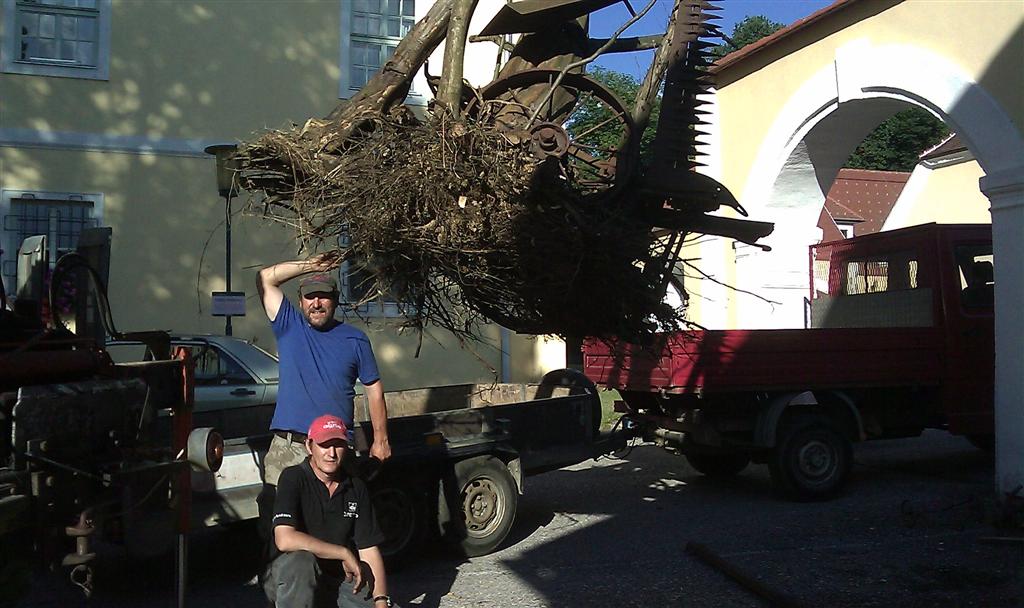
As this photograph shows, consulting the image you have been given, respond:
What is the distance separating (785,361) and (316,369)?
4806 millimetres

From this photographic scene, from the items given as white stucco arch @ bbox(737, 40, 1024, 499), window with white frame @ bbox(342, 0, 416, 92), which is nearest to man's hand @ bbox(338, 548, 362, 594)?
white stucco arch @ bbox(737, 40, 1024, 499)

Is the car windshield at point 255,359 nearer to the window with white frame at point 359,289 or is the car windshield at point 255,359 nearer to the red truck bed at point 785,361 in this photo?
the red truck bed at point 785,361

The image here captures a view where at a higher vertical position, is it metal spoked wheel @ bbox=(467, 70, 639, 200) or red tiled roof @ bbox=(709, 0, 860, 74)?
red tiled roof @ bbox=(709, 0, 860, 74)

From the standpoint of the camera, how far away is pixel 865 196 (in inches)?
1300

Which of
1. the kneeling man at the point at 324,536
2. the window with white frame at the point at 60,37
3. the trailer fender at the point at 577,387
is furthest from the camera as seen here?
the window with white frame at the point at 60,37

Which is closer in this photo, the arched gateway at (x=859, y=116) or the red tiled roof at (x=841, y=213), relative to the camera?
the arched gateway at (x=859, y=116)

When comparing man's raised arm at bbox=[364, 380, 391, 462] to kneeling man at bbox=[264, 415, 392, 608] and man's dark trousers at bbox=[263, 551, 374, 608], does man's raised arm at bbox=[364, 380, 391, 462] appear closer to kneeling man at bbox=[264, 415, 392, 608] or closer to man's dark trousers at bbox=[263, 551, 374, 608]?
kneeling man at bbox=[264, 415, 392, 608]

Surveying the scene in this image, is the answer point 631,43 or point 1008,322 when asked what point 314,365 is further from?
point 1008,322

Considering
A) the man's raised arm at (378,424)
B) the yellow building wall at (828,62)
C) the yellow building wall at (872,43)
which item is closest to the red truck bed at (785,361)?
the yellow building wall at (828,62)

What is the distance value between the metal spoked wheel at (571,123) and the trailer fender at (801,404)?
14.1ft

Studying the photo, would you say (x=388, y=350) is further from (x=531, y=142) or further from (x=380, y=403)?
(x=531, y=142)

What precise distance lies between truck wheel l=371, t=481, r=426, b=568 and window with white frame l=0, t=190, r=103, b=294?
9.27m

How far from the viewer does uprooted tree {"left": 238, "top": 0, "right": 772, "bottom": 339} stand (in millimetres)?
3795

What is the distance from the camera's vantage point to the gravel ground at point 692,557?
18.1 ft
